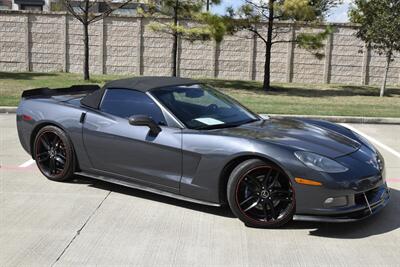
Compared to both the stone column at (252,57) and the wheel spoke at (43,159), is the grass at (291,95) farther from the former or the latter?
the wheel spoke at (43,159)

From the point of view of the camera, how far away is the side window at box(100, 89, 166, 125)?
5.52m

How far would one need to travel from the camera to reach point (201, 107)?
18.8 ft

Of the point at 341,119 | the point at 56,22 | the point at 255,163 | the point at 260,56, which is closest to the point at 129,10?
the point at 56,22

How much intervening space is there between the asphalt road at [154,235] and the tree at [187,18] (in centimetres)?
1385

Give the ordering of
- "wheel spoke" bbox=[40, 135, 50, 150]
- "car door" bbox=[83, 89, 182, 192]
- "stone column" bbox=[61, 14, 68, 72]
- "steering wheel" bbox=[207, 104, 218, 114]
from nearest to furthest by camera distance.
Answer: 1. "car door" bbox=[83, 89, 182, 192]
2. "steering wheel" bbox=[207, 104, 218, 114]
3. "wheel spoke" bbox=[40, 135, 50, 150]
4. "stone column" bbox=[61, 14, 68, 72]

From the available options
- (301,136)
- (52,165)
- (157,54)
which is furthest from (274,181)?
(157,54)

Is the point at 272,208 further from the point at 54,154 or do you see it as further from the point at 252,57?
the point at 252,57

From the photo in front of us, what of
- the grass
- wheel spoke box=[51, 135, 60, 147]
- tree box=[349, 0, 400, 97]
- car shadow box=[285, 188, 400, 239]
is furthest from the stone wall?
car shadow box=[285, 188, 400, 239]

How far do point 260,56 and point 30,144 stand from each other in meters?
17.9

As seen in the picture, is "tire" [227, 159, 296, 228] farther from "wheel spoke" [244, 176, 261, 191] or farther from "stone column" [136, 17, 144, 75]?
"stone column" [136, 17, 144, 75]

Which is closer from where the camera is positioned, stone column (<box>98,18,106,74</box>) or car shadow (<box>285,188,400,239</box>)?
car shadow (<box>285,188,400,239</box>)

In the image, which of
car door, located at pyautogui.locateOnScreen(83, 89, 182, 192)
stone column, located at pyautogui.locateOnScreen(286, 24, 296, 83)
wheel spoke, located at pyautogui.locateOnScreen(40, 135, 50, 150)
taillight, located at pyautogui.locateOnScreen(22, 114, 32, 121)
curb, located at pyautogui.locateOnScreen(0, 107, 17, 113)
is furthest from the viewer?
stone column, located at pyautogui.locateOnScreen(286, 24, 296, 83)

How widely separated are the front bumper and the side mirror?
1609mm

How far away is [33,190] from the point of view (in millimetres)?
5918
